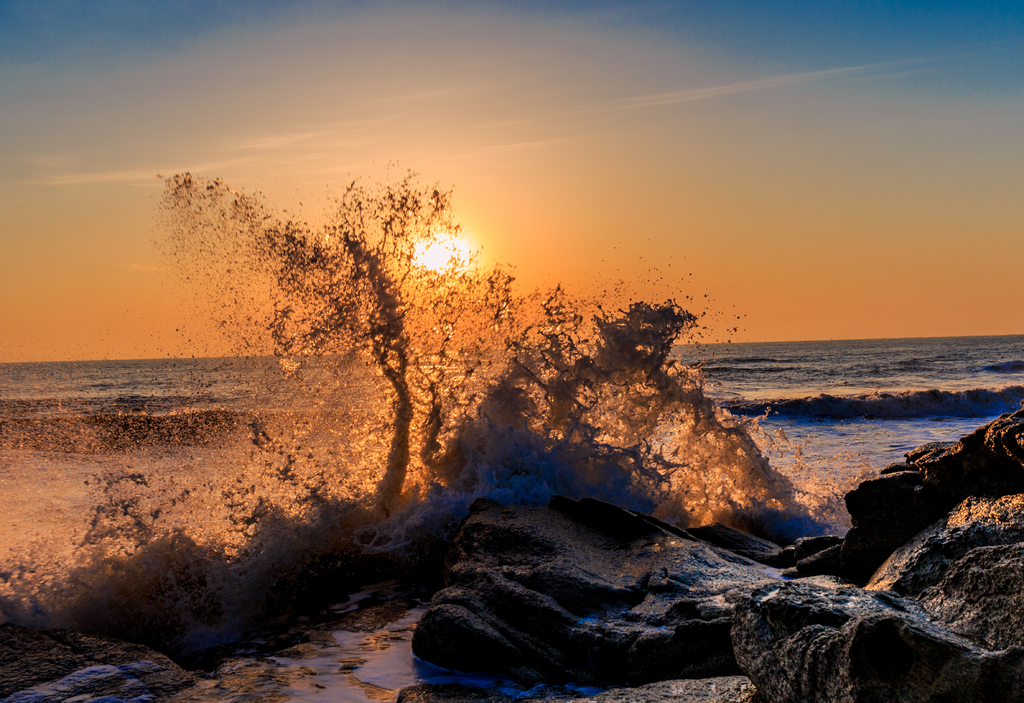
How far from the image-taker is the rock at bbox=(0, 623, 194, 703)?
10.5 feet

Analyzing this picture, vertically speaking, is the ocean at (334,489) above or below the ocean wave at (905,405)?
below

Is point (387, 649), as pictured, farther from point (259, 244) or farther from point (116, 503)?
point (259, 244)

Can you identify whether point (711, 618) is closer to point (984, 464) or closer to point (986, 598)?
point (986, 598)

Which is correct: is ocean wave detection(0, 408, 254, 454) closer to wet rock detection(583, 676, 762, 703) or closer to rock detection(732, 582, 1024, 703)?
wet rock detection(583, 676, 762, 703)

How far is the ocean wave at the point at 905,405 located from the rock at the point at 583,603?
16469 mm

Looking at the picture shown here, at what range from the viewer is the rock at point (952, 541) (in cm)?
271

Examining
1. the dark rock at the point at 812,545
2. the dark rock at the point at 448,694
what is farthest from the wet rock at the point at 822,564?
the dark rock at the point at 448,694

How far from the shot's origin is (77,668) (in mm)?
3404

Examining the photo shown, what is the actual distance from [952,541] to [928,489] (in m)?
0.52

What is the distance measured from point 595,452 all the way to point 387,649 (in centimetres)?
320

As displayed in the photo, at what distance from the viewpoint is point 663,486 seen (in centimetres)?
661

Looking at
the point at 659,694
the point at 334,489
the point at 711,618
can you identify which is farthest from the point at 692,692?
the point at 334,489

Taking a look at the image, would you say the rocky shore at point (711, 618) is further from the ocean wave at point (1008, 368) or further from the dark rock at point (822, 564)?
the ocean wave at point (1008, 368)

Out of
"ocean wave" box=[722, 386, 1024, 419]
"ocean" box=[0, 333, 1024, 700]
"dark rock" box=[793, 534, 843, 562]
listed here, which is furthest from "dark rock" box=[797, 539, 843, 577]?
"ocean wave" box=[722, 386, 1024, 419]
